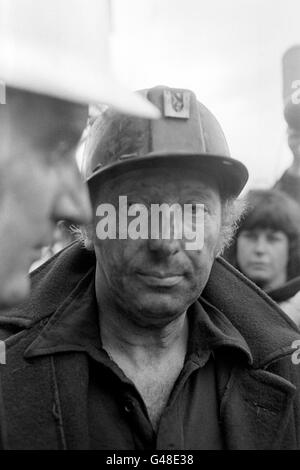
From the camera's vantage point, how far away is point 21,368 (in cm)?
214

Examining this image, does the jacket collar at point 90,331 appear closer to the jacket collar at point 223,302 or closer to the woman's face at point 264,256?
the jacket collar at point 223,302

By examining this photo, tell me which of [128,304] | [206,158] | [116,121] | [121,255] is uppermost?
[116,121]

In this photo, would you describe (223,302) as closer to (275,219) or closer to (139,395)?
(139,395)

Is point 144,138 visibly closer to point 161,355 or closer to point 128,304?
point 128,304

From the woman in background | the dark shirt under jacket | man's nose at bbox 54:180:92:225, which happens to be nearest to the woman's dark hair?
the woman in background

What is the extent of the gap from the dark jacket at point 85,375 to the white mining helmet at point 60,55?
1.18 m

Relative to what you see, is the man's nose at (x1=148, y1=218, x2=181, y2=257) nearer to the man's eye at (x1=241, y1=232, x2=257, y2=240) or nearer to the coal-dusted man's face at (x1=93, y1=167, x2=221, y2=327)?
the coal-dusted man's face at (x1=93, y1=167, x2=221, y2=327)

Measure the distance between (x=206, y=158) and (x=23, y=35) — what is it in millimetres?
1189

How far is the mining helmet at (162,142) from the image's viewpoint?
2203 mm

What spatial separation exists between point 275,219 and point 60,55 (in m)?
2.53

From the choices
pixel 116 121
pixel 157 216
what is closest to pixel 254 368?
pixel 157 216

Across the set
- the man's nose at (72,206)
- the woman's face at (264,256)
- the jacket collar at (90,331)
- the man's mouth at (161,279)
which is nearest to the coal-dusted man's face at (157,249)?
the man's mouth at (161,279)

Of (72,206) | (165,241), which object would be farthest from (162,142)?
(72,206)

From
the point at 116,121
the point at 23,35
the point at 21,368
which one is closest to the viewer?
the point at 23,35
